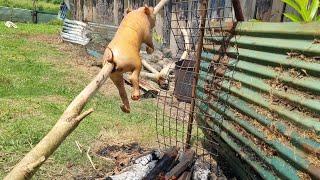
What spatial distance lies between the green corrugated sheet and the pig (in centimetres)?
105

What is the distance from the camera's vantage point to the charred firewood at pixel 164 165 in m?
4.20

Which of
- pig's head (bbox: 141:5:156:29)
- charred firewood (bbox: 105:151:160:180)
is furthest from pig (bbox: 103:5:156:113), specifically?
charred firewood (bbox: 105:151:160:180)

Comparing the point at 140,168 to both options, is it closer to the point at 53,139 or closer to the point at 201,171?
the point at 201,171

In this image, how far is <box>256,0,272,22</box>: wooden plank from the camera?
289 inches

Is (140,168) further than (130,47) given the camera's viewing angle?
Yes

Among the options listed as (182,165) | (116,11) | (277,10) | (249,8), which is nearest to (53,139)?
(182,165)

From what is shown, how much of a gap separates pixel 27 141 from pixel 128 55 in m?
3.04

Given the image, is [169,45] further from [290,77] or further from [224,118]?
[290,77]

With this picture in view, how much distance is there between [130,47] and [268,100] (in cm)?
127

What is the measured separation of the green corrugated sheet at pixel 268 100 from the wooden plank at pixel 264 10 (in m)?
2.84

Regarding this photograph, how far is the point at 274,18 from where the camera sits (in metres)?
7.12

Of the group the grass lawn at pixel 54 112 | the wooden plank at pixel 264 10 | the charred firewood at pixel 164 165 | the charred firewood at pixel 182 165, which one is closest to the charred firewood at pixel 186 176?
the charred firewood at pixel 182 165

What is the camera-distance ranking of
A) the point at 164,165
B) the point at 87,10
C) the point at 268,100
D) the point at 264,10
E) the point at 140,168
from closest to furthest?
the point at 268,100, the point at 164,165, the point at 140,168, the point at 264,10, the point at 87,10

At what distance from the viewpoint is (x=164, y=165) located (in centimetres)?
432
